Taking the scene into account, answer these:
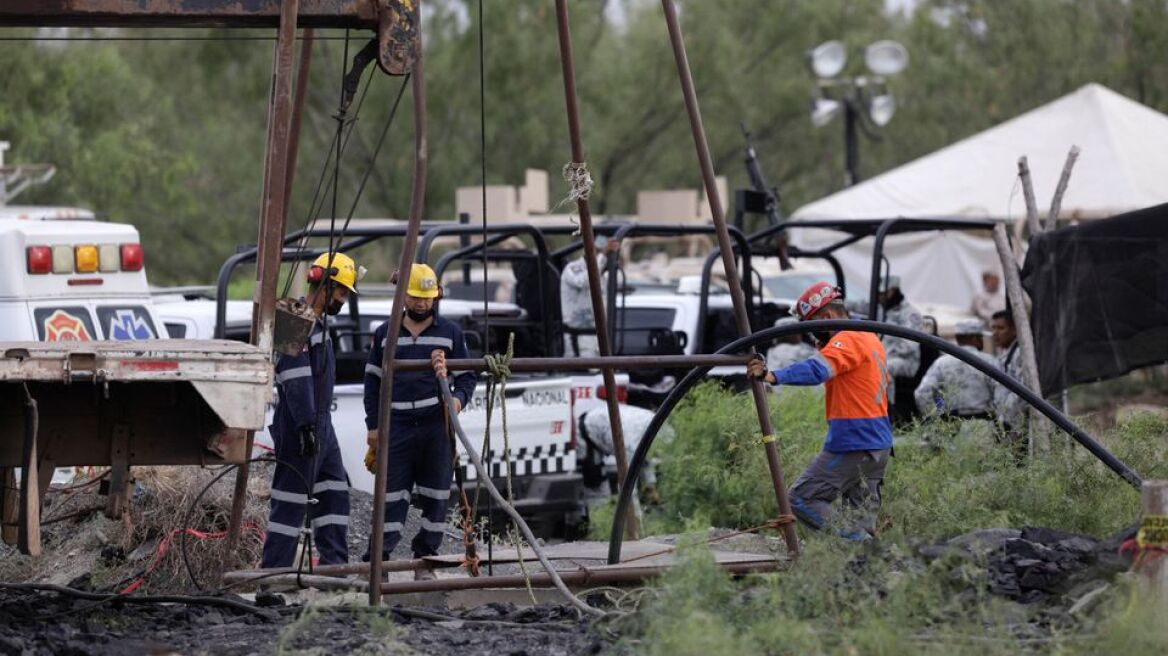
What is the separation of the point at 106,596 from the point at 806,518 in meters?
4.01

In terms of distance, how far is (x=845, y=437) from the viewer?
9844 mm

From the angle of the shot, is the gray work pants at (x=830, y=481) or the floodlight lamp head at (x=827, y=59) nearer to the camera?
the gray work pants at (x=830, y=481)

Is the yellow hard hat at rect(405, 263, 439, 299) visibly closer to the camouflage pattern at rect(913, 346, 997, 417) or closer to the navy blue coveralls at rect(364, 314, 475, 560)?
the navy blue coveralls at rect(364, 314, 475, 560)

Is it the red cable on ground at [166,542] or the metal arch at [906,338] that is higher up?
the metal arch at [906,338]

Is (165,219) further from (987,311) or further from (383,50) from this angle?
(383,50)

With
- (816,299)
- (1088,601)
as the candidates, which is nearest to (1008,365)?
(816,299)

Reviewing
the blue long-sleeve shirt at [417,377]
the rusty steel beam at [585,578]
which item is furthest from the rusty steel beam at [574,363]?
the blue long-sleeve shirt at [417,377]

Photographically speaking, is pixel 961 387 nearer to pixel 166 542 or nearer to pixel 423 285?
pixel 423 285

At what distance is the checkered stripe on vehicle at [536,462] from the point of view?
12.0 metres

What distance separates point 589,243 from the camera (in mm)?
9344

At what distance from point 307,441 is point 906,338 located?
11.4 ft

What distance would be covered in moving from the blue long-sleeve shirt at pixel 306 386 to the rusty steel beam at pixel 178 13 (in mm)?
2017

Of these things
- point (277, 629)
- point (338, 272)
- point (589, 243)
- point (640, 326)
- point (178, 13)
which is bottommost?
point (277, 629)

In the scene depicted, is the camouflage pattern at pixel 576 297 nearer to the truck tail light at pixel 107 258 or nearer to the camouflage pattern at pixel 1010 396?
the camouflage pattern at pixel 1010 396
